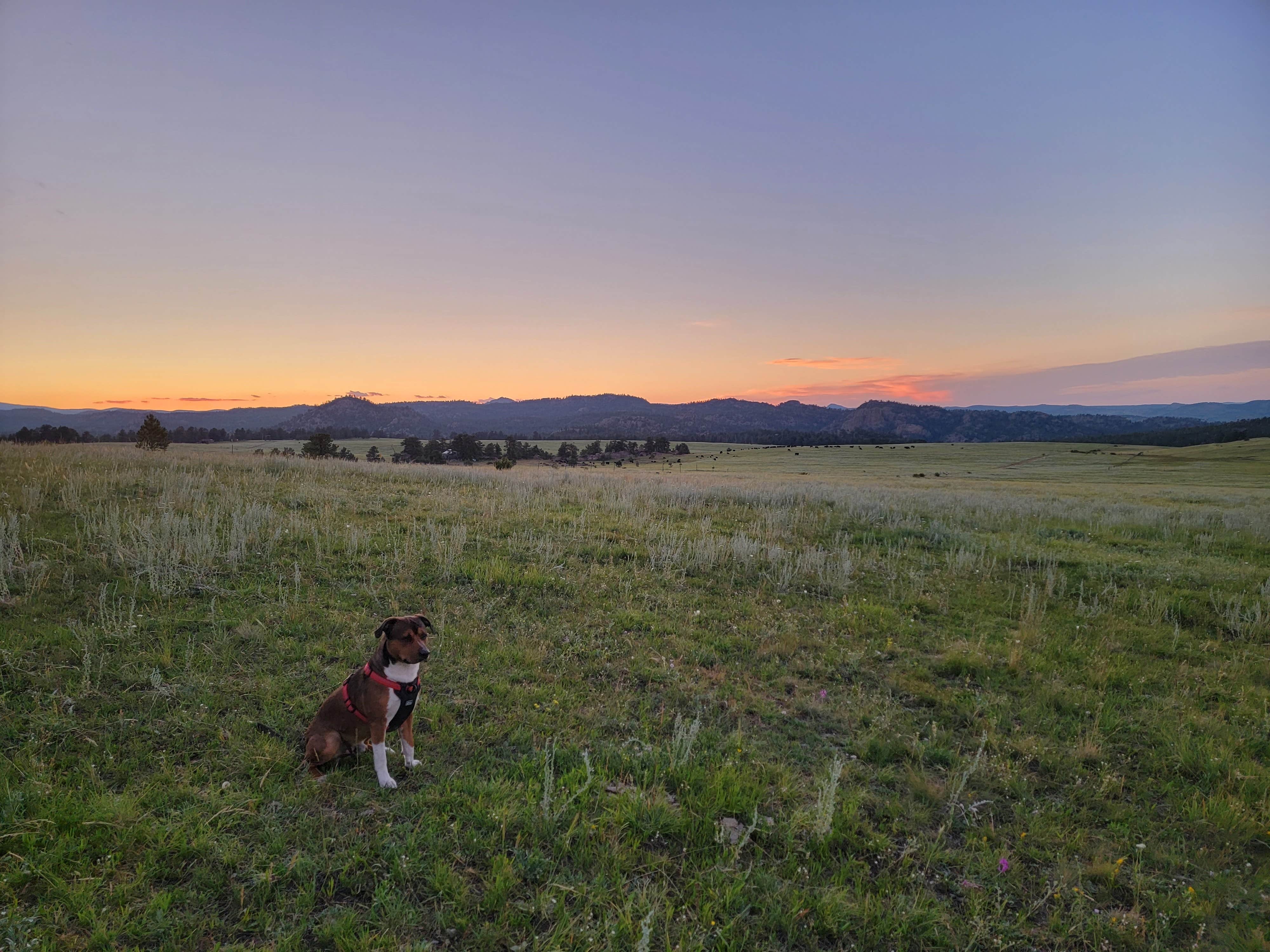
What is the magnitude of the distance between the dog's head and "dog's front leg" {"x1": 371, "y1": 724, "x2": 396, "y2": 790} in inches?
20.5

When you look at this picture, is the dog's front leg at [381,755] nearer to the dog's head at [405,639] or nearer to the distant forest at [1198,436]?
the dog's head at [405,639]

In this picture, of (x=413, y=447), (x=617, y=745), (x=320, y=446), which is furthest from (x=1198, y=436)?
(x=320, y=446)

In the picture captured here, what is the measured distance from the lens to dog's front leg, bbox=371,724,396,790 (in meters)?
4.11

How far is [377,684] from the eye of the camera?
4.17 metres

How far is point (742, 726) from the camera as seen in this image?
5.33 metres

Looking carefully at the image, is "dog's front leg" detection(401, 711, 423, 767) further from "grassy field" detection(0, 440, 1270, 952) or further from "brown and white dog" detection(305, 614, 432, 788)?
"grassy field" detection(0, 440, 1270, 952)

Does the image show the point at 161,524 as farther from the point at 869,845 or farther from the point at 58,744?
the point at 869,845

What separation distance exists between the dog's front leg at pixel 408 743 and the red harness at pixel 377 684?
0.13 metres

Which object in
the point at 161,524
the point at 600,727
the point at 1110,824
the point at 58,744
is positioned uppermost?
the point at 161,524

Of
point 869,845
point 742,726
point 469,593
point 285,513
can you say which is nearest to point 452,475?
point 285,513

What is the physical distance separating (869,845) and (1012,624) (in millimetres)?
6162

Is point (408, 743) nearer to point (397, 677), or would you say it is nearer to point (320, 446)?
point (397, 677)

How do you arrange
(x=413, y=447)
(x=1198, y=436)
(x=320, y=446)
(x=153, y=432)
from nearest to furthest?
(x=153, y=432), (x=320, y=446), (x=413, y=447), (x=1198, y=436)

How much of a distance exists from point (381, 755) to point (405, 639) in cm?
92
